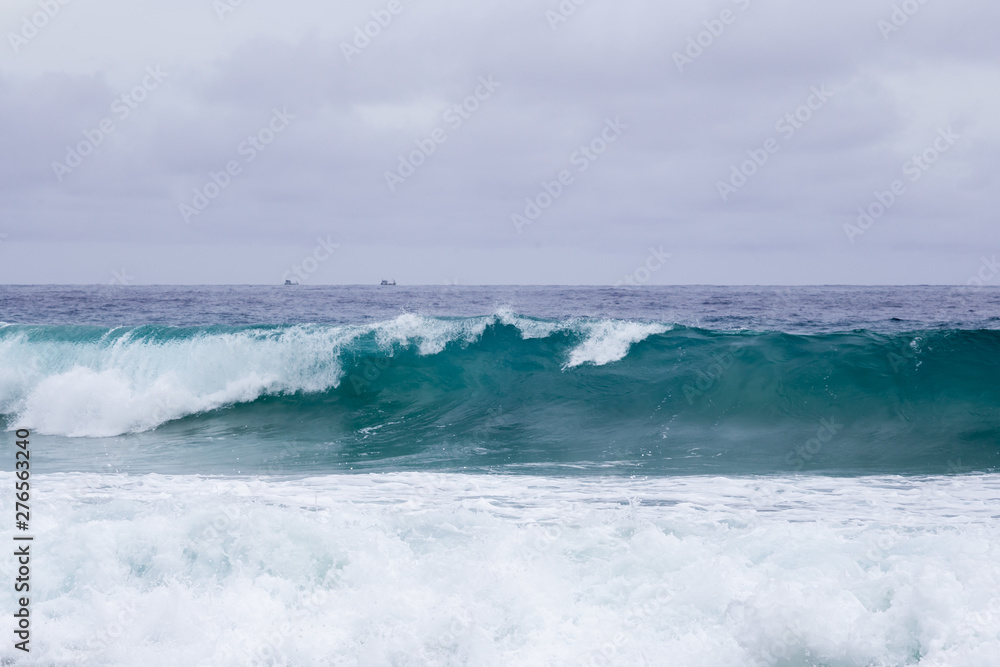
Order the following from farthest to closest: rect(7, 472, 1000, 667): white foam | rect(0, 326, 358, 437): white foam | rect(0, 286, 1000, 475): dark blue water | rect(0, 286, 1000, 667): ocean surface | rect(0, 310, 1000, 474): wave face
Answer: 1. rect(0, 326, 358, 437): white foam
2. rect(0, 310, 1000, 474): wave face
3. rect(0, 286, 1000, 475): dark blue water
4. rect(0, 286, 1000, 667): ocean surface
5. rect(7, 472, 1000, 667): white foam

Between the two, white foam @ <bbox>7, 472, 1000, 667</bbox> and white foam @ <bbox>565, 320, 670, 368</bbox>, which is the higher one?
white foam @ <bbox>565, 320, 670, 368</bbox>

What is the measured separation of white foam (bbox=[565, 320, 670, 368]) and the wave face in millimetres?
44

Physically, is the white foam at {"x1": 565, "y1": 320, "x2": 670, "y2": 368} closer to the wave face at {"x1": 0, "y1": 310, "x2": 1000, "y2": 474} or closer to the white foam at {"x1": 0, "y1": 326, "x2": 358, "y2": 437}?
the wave face at {"x1": 0, "y1": 310, "x2": 1000, "y2": 474}

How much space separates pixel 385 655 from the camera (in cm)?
501

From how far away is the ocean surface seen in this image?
5082 millimetres

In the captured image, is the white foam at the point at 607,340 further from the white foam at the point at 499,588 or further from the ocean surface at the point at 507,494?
the white foam at the point at 499,588

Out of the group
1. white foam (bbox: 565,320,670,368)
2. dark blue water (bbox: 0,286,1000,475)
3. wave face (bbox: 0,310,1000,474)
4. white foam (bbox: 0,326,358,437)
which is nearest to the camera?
dark blue water (bbox: 0,286,1000,475)

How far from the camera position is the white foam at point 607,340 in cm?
1738

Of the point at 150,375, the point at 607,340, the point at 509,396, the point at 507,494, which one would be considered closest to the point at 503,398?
the point at 509,396

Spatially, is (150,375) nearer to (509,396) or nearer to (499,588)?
(509,396)

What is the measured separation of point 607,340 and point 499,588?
12851mm

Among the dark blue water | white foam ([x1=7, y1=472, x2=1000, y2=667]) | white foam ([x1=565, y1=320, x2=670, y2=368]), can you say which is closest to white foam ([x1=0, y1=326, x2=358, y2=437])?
the dark blue water

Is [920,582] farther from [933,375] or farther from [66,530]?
[933,375]

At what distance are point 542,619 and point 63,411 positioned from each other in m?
12.8
